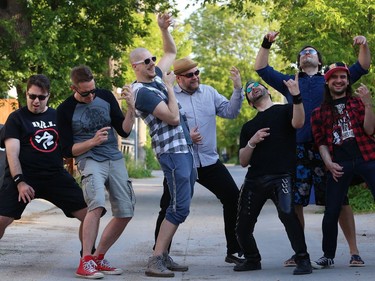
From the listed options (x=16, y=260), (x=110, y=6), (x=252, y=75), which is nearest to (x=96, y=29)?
(x=110, y=6)

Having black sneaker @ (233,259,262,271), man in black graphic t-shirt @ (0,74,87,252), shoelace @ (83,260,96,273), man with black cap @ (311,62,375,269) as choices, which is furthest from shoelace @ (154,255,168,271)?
man with black cap @ (311,62,375,269)

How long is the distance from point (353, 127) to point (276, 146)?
67 cm

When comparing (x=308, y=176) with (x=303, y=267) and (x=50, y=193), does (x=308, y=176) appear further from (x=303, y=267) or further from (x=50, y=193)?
(x=50, y=193)

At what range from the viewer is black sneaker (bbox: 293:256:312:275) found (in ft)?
30.5

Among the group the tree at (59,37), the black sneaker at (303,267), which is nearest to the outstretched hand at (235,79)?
the black sneaker at (303,267)

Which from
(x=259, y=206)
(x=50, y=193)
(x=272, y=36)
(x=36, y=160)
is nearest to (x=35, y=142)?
(x=36, y=160)

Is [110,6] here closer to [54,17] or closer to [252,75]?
[54,17]

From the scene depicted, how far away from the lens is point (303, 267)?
9.30m

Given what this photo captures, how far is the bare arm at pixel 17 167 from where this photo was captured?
377 inches

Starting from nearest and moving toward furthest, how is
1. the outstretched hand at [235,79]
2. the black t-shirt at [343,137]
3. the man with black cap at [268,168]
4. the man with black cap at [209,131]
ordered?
the man with black cap at [268,168], the black t-shirt at [343,137], the outstretched hand at [235,79], the man with black cap at [209,131]

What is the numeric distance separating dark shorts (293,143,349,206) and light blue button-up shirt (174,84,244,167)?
792mm

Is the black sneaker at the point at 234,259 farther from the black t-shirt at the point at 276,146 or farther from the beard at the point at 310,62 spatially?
the beard at the point at 310,62

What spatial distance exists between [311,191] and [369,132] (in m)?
0.79

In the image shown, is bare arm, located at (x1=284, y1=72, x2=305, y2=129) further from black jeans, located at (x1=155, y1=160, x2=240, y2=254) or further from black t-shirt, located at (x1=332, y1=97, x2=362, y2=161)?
black jeans, located at (x1=155, y1=160, x2=240, y2=254)
